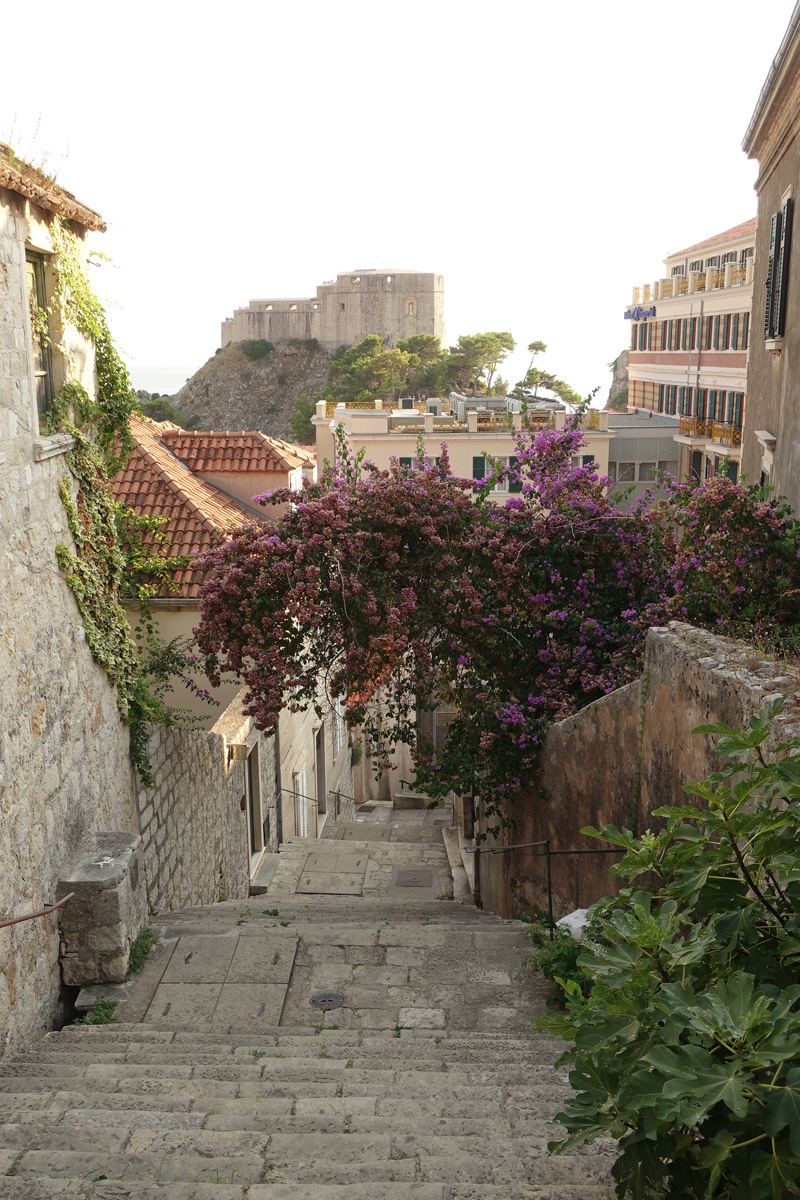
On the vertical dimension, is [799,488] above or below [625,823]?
above

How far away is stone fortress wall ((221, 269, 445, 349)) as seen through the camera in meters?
86.7

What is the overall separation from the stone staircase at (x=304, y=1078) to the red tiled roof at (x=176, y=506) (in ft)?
15.3

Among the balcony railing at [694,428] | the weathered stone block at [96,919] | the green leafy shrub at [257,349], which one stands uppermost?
the green leafy shrub at [257,349]

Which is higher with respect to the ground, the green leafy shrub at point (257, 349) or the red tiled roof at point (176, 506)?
the green leafy shrub at point (257, 349)

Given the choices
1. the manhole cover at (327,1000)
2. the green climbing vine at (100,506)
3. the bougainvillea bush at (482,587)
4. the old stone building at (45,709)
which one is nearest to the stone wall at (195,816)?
the old stone building at (45,709)

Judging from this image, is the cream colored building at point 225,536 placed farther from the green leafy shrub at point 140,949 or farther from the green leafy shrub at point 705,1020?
the green leafy shrub at point 705,1020

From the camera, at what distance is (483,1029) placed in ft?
21.8

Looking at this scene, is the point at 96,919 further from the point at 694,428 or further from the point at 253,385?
the point at 253,385

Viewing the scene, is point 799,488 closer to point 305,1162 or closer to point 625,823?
point 625,823

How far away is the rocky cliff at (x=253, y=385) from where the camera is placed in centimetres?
8469


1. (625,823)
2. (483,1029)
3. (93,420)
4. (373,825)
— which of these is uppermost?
(93,420)

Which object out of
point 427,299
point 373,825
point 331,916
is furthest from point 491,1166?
point 427,299

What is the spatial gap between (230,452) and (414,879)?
7589 mm

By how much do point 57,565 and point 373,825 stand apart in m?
14.2
